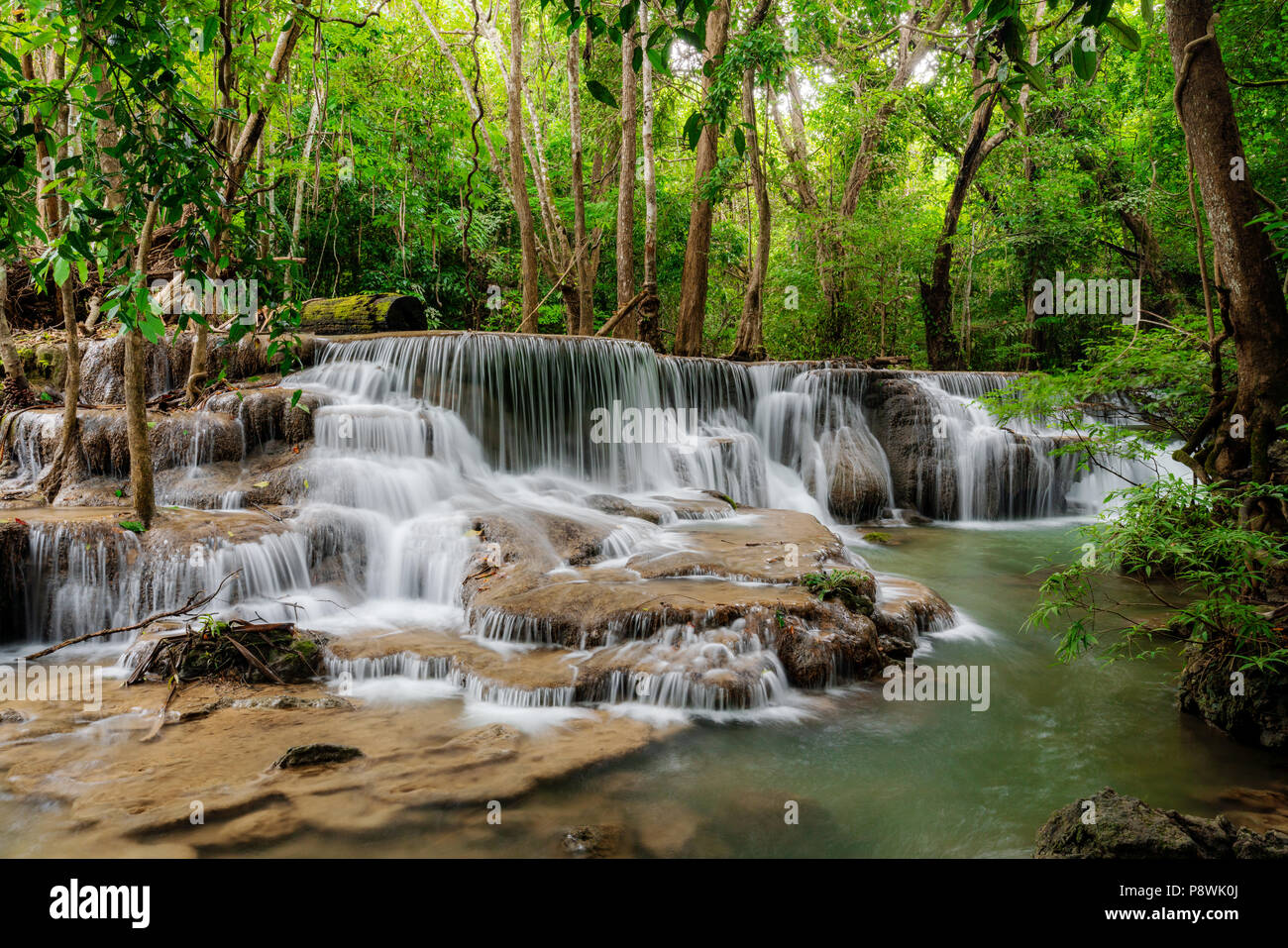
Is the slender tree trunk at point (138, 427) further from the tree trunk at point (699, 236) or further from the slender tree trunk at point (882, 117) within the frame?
the slender tree trunk at point (882, 117)

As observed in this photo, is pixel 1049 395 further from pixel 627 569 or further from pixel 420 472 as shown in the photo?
pixel 420 472

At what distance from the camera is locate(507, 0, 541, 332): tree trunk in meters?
13.0

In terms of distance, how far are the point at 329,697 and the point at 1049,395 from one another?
5.48 metres

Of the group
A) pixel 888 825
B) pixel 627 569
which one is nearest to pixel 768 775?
pixel 888 825

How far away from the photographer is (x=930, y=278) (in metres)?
18.0

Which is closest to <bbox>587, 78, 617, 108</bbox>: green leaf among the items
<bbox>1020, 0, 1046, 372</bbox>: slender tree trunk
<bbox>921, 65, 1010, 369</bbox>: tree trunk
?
<bbox>921, 65, 1010, 369</bbox>: tree trunk

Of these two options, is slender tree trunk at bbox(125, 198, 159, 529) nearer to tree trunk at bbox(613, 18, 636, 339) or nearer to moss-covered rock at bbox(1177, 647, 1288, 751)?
moss-covered rock at bbox(1177, 647, 1288, 751)

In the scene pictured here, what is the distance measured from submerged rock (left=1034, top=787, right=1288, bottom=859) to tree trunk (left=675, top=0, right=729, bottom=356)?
12.3m

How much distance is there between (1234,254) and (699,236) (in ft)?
34.8

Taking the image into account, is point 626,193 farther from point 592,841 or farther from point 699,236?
point 592,841

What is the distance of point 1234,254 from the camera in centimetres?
465

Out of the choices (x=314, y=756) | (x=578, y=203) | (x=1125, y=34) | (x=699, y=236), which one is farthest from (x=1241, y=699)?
(x=578, y=203)

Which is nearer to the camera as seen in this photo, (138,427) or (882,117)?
(138,427)

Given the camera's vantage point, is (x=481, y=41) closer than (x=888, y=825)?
No
